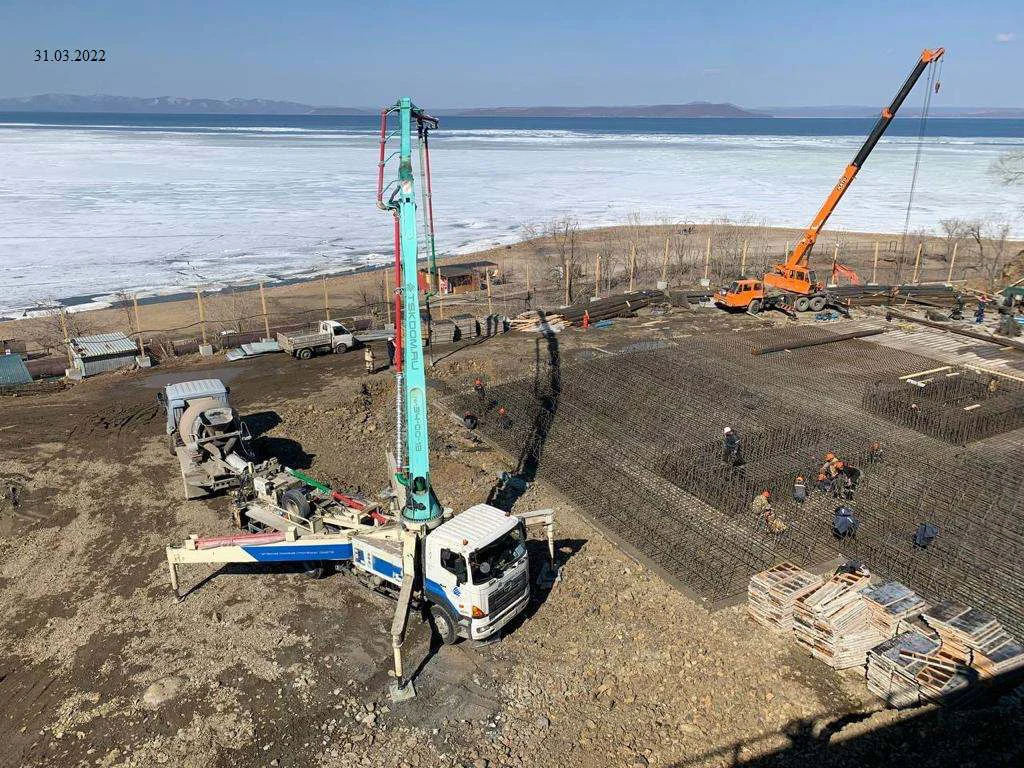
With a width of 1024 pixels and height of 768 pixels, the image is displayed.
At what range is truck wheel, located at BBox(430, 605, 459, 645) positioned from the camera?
1197 cm

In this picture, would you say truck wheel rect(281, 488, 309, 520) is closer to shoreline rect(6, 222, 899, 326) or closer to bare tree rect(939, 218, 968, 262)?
shoreline rect(6, 222, 899, 326)

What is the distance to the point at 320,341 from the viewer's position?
2808cm

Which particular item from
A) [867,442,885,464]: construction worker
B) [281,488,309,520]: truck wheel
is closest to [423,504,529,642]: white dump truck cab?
[281,488,309,520]: truck wheel

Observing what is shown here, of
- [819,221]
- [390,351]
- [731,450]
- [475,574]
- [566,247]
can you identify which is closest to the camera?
[475,574]

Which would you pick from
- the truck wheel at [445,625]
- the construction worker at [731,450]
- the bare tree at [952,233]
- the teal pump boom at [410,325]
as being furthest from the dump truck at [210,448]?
the bare tree at [952,233]

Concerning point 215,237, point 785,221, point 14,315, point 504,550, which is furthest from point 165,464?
point 785,221

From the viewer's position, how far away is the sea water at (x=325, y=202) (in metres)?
45.9

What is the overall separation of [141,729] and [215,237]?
4908cm

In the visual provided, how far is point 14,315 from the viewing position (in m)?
34.4

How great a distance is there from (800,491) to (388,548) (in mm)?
9712

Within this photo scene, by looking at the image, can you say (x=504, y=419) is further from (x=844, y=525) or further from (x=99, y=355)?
(x=99, y=355)

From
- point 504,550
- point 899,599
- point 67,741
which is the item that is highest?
point 504,550

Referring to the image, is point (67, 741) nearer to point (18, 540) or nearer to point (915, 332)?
point (18, 540)

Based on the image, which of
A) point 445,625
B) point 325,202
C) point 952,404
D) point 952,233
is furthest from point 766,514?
point 325,202
